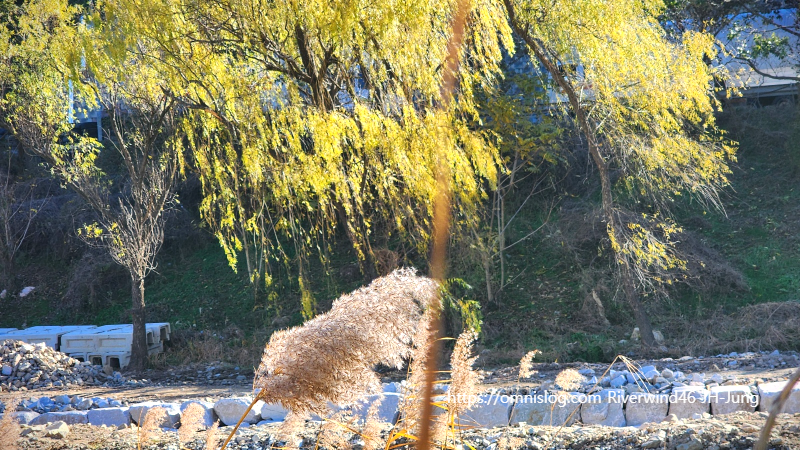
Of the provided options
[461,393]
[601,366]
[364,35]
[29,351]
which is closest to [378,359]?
[461,393]

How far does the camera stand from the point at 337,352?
2178mm

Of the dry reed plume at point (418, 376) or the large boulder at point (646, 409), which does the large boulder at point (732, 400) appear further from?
the dry reed plume at point (418, 376)

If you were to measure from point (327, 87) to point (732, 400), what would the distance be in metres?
6.18

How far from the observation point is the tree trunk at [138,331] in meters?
12.1

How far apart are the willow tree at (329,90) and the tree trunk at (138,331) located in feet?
13.4

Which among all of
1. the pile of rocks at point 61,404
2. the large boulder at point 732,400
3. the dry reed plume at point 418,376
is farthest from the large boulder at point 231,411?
the dry reed plume at point 418,376

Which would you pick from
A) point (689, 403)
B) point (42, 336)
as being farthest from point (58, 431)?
point (42, 336)

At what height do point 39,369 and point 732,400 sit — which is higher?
point 39,369

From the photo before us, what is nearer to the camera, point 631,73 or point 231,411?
point 231,411

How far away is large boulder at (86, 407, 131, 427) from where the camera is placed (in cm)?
705

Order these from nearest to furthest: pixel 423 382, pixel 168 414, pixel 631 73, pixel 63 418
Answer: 1. pixel 423 382
2. pixel 168 414
3. pixel 63 418
4. pixel 631 73

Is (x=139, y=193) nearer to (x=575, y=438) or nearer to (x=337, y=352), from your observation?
(x=575, y=438)

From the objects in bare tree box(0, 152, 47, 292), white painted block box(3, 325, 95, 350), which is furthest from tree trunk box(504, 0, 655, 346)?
bare tree box(0, 152, 47, 292)

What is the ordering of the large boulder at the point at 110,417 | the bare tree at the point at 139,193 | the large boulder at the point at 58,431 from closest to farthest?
the large boulder at the point at 58,431 → the large boulder at the point at 110,417 → the bare tree at the point at 139,193
